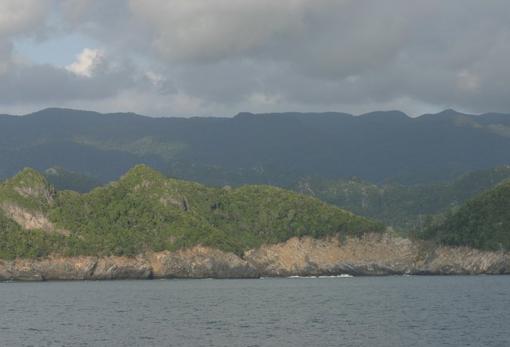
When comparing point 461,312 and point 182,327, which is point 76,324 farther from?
point 461,312

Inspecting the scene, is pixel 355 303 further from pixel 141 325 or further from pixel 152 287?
pixel 152 287

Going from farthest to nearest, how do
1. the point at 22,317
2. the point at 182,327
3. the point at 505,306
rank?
the point at 505,306, the point at 22,317, the point at 182,327

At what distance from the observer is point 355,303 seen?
146 metres

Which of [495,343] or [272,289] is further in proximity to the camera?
[272,289]

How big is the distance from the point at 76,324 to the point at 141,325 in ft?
30.6

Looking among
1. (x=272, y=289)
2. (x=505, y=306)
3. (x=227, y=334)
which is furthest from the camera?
(x=272, y=289)

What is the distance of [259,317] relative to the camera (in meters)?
119

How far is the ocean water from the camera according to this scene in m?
92.8

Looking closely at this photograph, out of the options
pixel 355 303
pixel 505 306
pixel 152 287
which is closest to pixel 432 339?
pixel 505 306

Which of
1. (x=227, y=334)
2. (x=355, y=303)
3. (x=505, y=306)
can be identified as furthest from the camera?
(x=355, y=303)

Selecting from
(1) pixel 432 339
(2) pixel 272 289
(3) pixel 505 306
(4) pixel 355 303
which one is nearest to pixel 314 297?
(4) pixel 355 303

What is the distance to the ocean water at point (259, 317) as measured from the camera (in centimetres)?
9275

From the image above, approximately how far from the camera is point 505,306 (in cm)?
13188

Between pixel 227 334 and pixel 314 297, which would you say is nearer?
pixel 227 334
